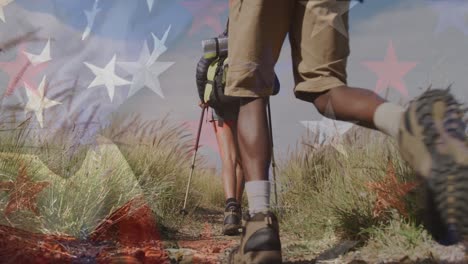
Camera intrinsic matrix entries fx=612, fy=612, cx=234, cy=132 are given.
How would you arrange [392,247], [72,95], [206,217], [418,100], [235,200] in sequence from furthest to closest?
1. [206,217]
2. [235,200]
3. [72,95]
4. [392,247]
5. [418,100]

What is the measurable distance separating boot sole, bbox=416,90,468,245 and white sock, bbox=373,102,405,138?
127mm

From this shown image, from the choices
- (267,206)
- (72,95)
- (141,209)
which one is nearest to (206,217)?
(141,209)

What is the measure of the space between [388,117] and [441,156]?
290mm

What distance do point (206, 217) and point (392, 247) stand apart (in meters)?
3.27

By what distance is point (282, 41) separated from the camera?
91.0 inches

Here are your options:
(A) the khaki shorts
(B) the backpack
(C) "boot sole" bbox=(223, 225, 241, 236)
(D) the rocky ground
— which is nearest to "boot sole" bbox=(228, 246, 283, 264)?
(D) the rocky ground

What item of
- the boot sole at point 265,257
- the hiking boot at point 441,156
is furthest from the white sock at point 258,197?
the hiking boot at point 441,156

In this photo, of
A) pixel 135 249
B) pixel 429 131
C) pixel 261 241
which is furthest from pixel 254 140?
pixel 135 249

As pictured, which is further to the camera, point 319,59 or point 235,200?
point 235,200

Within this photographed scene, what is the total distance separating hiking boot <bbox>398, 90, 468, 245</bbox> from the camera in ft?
5.02

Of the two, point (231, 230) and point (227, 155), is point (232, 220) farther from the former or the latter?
point (227, 155)

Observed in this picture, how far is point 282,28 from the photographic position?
2273 millimetres

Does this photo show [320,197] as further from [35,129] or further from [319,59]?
[35,129]

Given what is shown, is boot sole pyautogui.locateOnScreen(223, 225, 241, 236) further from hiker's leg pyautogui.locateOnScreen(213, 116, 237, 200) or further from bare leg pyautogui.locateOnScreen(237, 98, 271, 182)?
bare leg pyautogui.locateOnScreen(237, 98, 271, 182)
